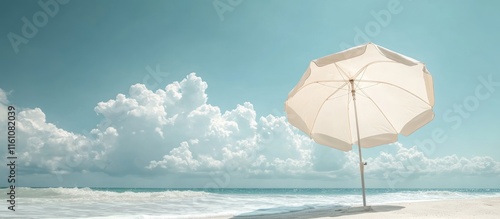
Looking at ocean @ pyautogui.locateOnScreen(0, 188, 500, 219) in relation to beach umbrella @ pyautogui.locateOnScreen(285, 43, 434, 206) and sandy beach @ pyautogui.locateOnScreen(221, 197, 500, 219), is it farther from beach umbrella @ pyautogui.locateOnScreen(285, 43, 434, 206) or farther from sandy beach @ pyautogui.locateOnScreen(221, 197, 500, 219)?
beach umbrella @ pyautogui.locateOnScreen(285, 43, 434, 206)

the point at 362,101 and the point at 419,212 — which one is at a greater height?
the point at 362,101

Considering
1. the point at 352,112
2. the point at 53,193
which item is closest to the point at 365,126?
the point at 352,112

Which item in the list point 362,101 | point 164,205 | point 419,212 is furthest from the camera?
point 164,205

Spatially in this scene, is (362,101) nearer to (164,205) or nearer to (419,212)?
(419,212)

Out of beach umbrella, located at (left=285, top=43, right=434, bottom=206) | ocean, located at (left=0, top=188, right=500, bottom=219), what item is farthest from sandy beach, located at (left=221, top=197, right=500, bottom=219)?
ocean, located at (left=0, top=188, right=500, bottom=219)

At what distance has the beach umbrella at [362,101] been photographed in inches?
251

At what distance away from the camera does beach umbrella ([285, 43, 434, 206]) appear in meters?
6.36

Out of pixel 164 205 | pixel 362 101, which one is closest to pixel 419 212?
pixel 362 101

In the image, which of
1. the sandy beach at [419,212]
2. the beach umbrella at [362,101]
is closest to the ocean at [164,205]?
the sandy beach at [419,212]

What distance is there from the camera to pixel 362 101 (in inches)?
286

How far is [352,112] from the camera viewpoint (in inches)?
293

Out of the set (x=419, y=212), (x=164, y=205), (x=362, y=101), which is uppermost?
→ (x=362, y=101)

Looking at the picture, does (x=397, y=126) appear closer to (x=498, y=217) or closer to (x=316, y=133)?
(x=316, y=133)

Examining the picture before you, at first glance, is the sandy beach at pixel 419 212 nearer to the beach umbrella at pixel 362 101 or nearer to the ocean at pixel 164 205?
the beach umbrella at pixel 362 101
